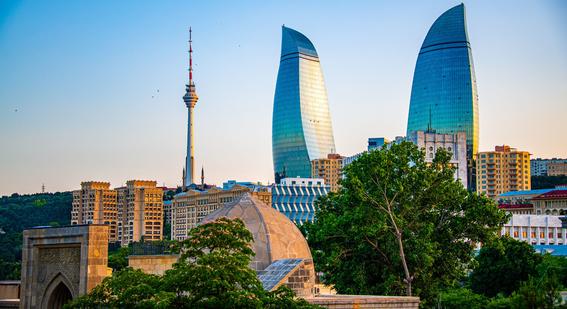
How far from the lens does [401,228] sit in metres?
44.7

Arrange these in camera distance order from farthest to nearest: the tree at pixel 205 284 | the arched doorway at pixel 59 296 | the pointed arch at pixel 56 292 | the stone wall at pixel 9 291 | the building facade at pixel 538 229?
1. the building facade at pixel 538 229
2. the stone wall at pixel 9 291
3. the arched doorway at pixel 59 296
4. the pointed arch at pixel 56 292
5. the tree at pixel 205 284

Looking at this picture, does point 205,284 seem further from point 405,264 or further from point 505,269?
point 505,269

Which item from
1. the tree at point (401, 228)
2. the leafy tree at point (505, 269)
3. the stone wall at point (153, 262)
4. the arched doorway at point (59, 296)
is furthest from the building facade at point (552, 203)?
the arched doorway at point (59, 296)

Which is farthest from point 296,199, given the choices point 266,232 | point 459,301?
point 266,232

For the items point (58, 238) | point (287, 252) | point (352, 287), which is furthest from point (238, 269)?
point (352, 287)

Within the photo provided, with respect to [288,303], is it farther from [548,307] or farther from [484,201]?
[484,201]

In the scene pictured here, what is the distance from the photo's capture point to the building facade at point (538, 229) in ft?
446

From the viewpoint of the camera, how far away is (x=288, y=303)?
28.0 metres

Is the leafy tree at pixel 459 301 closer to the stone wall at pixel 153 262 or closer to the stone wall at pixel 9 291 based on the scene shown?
the stone wall at pixel 153 262

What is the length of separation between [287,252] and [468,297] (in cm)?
1540

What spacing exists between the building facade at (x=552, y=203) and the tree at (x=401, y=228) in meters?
115

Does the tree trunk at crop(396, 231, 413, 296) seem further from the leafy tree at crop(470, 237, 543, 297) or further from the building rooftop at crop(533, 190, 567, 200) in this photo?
the building rooftop at crop(533, 190, 567, 200)

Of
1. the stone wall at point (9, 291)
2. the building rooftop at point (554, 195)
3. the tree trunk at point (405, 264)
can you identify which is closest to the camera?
the tree trunk at point (405, 264)

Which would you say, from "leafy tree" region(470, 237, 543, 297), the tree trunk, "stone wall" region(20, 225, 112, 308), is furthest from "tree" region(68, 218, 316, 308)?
"leafy tree" region(470, 237, 543, 297)
